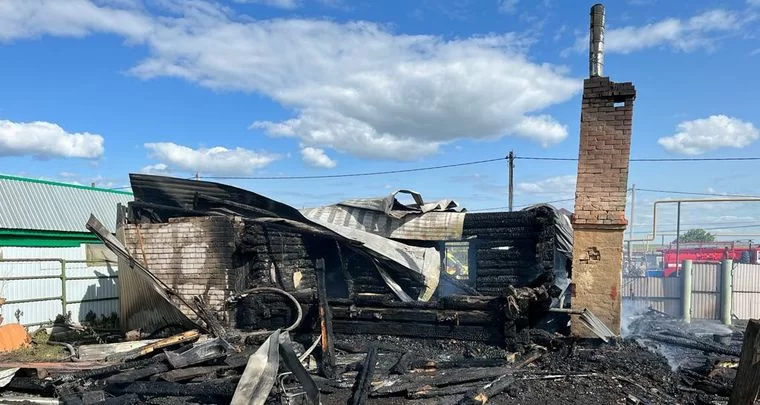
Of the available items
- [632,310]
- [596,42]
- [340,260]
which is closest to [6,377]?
[340,260]

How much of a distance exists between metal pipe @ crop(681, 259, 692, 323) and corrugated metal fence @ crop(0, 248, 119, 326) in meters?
17.2

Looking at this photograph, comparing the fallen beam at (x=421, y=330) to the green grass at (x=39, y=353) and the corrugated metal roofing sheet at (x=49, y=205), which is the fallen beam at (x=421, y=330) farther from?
the corrugated metal roofing sheet at (x=49, y=205)

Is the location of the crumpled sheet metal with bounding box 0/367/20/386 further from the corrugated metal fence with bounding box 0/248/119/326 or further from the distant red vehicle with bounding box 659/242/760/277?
the distant red vehicle with bounding box 659/242/760/277

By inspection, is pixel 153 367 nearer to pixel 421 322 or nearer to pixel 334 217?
pixel 421 322

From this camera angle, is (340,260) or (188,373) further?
(340,260)

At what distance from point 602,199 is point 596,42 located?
2.48 metres

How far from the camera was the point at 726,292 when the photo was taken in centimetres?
1591

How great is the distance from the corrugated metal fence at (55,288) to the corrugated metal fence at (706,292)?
16356mm

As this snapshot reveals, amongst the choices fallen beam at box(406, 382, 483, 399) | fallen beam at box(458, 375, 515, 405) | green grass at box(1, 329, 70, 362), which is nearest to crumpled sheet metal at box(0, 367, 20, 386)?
green grass at box(1, 329, 70, 362)

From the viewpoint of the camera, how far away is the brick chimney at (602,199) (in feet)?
23.6

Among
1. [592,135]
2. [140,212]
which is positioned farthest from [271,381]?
[140,212]

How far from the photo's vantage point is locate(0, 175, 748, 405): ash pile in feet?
19.5

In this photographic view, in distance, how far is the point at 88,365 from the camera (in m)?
7.57

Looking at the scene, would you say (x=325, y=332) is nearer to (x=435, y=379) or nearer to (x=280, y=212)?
(x=435, y=379)
